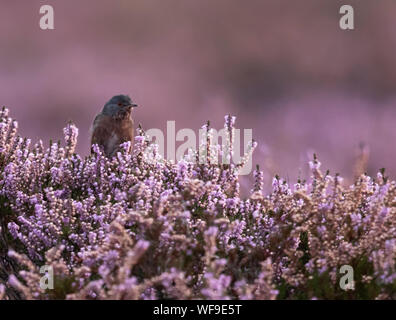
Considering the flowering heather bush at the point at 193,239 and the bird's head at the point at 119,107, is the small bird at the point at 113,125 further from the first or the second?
the flowering heather bush at the point at 193,239

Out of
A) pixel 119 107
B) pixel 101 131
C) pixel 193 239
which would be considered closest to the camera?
pixel 193 239

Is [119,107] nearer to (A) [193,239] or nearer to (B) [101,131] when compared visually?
(B) [101,131]

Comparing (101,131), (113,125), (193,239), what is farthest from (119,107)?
(193,239)

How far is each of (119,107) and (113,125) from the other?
0.83 ft

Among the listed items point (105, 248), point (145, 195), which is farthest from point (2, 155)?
point (105, 248)

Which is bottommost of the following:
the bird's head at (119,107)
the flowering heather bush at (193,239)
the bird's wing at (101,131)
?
the flowering heather bush at (193,239)

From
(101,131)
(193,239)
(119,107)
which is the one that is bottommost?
(193,239)

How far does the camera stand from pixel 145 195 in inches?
134

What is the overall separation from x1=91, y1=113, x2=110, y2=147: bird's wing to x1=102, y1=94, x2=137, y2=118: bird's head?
102mm

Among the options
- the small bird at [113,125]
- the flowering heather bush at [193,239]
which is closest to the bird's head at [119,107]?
the small bird at [113,125]

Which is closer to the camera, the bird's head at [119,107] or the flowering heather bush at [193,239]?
the flowering heather bush at [193,239]

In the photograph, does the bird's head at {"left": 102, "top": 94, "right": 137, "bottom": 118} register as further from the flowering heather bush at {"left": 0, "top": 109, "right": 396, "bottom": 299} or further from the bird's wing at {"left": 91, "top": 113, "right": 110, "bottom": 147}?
the flowering heather bush at {"left": 0, "top": 109, "right": 396, "bottom": 299}

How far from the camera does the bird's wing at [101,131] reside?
6.62 meters

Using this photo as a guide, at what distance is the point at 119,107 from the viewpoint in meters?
Answer: 6.82
